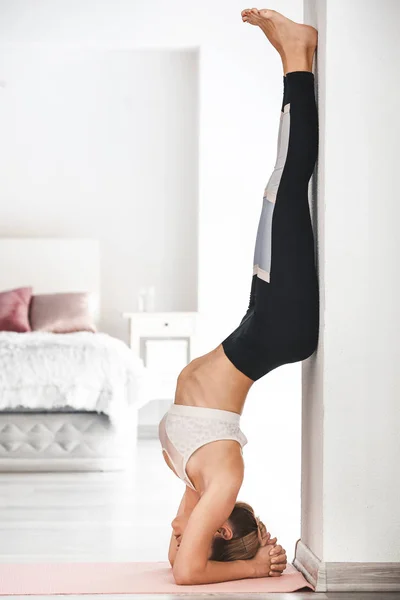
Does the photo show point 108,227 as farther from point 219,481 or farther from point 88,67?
point 219,481

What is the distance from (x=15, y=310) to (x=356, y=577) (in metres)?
4.18

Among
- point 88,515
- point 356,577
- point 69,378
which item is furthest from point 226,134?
point 356,577

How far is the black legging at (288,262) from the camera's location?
95.5 inches

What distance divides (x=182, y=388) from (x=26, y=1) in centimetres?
441

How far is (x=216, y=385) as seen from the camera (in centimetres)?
246

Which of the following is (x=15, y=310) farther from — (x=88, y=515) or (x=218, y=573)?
(x=218, y=573)

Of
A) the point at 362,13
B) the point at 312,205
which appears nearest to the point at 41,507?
the point at 312,205

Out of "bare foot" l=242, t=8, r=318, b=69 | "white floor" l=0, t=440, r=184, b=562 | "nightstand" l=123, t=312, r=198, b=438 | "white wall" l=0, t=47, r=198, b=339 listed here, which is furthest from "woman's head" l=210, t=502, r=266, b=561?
"white wall" l=0, t=47, r=198, b=339

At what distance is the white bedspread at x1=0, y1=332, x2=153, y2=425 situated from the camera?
4555mm

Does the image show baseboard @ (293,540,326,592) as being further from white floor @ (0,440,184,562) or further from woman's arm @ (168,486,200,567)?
white floor @ (0,440,184,562)

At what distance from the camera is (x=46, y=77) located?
666 centimetres

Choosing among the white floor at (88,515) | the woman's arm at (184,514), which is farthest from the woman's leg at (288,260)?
the white floor at (88,515)

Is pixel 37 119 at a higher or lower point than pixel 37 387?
higher

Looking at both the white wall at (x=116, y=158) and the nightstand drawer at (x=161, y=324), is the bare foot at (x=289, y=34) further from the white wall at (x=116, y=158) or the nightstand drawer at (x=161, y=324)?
the white wall at (x=116, y=158)
